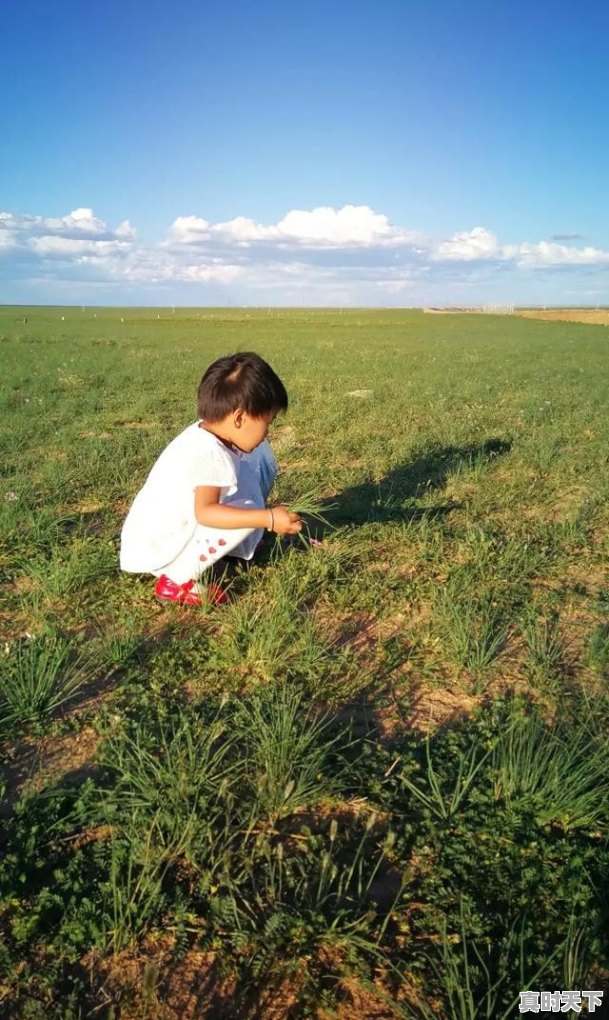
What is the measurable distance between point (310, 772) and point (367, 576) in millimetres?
1816

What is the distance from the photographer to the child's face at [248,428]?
3158 mm

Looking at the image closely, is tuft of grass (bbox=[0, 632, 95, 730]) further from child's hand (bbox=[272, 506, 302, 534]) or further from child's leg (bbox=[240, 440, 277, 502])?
child's leg (bbox=[240, 440, 277, 502])

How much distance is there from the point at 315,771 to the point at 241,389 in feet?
6.08

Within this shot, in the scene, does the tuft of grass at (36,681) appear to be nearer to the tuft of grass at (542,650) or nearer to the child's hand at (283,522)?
the child's hand at (283,522)

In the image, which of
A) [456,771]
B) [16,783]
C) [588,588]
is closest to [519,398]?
[588,588]

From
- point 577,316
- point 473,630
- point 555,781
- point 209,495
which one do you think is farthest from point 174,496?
point 577,316

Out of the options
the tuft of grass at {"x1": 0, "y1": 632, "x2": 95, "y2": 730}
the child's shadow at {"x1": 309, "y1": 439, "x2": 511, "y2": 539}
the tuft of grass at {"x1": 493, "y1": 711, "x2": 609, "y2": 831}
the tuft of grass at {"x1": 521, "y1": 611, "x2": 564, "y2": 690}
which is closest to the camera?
the tuft of grass at {"x1": 493, "y1": 711, "x2": 609, "y2": 831}

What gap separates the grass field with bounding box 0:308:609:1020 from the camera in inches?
61.6

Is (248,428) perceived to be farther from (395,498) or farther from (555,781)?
(395,498)

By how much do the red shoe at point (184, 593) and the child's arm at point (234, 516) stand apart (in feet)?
1.40

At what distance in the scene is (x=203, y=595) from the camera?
3271mm

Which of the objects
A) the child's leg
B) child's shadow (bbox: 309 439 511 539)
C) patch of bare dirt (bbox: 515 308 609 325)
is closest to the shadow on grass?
child's shadow (bbox: 309 439 511 539)

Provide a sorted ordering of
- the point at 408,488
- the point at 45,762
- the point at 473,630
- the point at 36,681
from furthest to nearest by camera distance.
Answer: the point at 408,488, the point at 473,630, the point at 36,681, the point at 45,762

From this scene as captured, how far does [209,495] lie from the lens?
312cm
